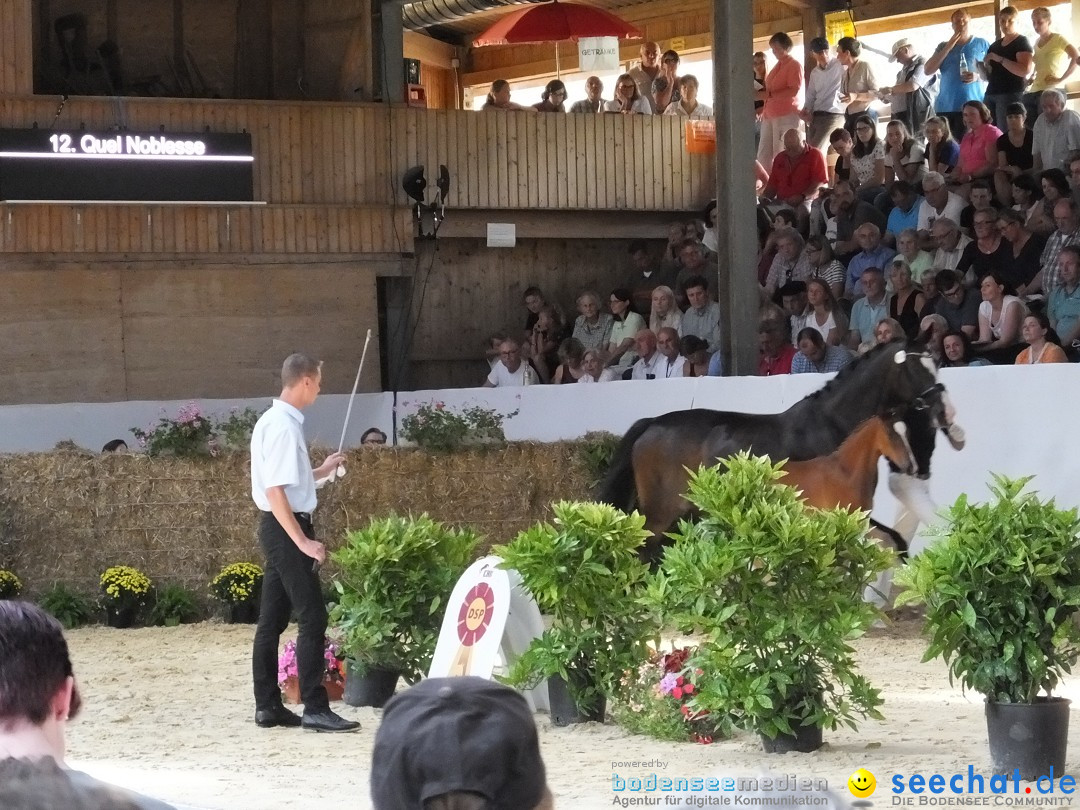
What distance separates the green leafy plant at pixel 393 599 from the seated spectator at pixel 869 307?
5.97 meters

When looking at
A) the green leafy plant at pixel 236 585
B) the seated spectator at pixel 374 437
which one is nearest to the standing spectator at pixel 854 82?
the seated spectator at pixel 374 437

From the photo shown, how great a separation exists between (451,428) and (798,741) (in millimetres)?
6172

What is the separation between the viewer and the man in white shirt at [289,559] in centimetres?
746

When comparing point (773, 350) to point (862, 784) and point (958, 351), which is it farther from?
point (862, 784)

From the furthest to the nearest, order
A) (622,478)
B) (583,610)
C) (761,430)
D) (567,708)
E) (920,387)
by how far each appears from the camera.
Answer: (622,478)
(761,430)
(920,387)
(567,708)
(583,610)

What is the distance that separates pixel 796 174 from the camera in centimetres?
1672

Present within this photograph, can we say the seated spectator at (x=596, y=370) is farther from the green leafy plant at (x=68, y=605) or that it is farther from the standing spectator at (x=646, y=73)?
the green leafy plant at (x=68, y=605)

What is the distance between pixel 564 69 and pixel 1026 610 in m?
16.0

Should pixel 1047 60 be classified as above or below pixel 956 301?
above

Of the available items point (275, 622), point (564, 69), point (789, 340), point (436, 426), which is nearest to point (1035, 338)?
point (789, 340)

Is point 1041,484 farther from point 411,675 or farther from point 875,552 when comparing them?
point 411,675

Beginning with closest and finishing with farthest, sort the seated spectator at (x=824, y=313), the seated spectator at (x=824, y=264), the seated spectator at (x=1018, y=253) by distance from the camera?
the seated spectator at (x=1018, y=253), the seated spectator at (x=824, y=313), the seated spectator at (x=824, y=264)

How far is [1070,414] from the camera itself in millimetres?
9797

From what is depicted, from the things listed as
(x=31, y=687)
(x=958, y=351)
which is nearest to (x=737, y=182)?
(x=958, y=351)
